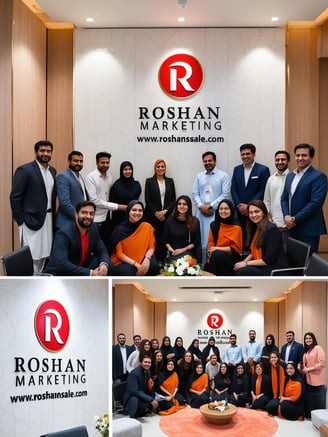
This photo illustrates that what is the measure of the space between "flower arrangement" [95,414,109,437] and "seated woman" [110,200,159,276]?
7.11ft

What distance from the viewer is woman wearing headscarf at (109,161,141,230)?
6.46 metres

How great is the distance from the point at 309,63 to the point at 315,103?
52 centimetres

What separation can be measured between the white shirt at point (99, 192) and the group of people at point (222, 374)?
386 centimetres

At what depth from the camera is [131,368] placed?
2.56 metres

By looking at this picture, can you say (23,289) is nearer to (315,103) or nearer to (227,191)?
(227,191)

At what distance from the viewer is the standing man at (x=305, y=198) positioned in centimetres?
554

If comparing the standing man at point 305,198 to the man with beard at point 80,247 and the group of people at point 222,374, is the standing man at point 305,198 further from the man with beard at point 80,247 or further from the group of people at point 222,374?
the group of people at point 222,374

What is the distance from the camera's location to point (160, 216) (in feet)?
20.9

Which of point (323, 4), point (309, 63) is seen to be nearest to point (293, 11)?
point (323, 4)

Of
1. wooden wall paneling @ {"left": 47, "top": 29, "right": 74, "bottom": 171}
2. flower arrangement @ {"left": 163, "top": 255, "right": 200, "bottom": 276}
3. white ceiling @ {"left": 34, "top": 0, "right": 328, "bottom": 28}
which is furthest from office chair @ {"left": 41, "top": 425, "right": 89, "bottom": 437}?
wooden wall paneling @ {"left": 47, "top": 29, "right": 74, "bottom": 171}

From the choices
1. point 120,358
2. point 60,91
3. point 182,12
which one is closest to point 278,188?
point 182,12

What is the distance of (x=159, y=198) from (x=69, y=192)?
1270mm

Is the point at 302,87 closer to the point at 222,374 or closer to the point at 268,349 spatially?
the point at 268,349

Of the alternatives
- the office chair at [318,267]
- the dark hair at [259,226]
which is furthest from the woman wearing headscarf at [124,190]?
the office chair at [318,267]
